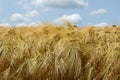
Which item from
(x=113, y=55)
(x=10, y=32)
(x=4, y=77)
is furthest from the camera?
(x=10, y=32)

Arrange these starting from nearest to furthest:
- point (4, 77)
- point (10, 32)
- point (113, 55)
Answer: point (113, 55) < point (4, 77) < point (10, 32)

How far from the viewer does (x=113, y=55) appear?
380cm

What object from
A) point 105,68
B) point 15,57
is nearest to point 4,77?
point 15,57

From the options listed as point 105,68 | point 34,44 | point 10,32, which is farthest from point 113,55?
point 10,32

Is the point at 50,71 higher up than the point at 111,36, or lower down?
lower down

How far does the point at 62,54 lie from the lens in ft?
13.1

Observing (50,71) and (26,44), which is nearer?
(50,71)

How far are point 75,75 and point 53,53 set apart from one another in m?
0.33

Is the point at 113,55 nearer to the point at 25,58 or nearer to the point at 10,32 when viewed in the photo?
the point at 25,58

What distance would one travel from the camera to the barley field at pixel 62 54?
3.87 meters

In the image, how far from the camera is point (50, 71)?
13.1ft

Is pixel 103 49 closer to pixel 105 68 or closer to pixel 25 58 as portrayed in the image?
pixel 105 68

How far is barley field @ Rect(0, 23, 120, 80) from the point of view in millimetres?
3865

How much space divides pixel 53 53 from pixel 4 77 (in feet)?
1.94
